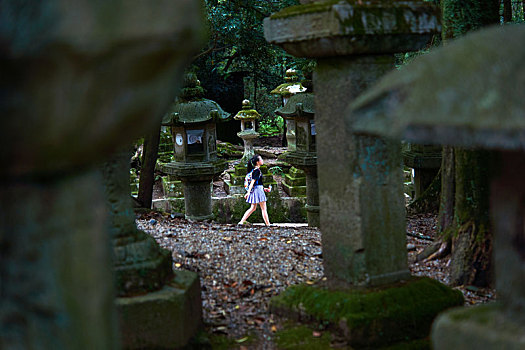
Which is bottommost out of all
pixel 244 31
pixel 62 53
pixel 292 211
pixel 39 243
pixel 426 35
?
pixel 292 211

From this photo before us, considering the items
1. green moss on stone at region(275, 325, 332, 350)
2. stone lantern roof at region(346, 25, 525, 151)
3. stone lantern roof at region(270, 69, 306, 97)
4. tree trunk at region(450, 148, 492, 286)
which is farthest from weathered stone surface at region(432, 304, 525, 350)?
stone lantern roof at region(270, 69, 306, 97)

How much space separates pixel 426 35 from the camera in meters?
4.18

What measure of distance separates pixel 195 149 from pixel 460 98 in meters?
9.88

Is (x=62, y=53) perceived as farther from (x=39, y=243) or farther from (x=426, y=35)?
(x=426, y=35)

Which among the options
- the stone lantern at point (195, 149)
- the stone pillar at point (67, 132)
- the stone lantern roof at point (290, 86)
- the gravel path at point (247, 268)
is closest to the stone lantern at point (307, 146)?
the stone lantern at point (195, 149)

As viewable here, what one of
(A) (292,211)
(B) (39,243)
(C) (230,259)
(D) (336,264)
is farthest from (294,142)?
(B) (39,243)

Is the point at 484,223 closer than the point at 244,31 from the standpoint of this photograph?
Yes

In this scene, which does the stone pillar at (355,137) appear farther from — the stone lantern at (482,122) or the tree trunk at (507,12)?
the tree trunk at (507,12)

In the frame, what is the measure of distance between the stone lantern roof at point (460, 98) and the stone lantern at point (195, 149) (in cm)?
922

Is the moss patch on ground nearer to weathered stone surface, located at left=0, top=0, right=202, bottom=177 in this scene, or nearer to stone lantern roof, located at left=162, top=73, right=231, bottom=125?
weathered stone surface, located at left=0, top=0, right=202, bottom=177

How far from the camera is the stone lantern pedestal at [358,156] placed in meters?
4.01

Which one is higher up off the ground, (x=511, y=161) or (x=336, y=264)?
(x=511, y=161)

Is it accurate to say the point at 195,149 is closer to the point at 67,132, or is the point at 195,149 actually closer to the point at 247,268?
the point at 247,268

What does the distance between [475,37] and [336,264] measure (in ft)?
8.18
